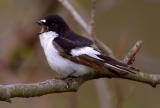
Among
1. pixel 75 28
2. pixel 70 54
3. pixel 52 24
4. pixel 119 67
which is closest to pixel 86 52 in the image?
pixel 70 54

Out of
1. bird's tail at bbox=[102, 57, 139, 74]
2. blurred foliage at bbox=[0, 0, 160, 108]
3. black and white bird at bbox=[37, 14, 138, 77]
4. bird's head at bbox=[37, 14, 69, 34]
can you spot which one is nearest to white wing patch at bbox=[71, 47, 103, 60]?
black and white bird at bbox=[37, 14, 138, 77]

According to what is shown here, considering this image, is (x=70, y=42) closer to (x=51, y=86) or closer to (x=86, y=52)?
(x=86, y=52)

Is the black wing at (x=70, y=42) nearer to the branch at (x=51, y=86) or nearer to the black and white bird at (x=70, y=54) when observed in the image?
the black and white bird at (x=70, y=54)

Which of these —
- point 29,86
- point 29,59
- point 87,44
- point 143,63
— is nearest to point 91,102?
point 29,59

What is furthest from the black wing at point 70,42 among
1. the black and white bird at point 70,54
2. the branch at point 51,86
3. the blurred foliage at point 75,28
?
the blurred foliage at point 75,28

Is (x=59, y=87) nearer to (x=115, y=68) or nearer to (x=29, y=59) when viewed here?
(x=115, y=68)

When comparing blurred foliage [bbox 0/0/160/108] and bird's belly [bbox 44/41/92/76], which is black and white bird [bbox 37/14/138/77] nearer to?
bird's belly [bbox 44/41/92/76]
